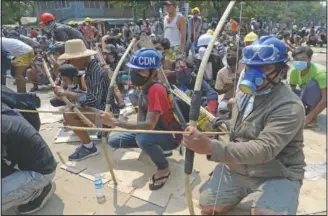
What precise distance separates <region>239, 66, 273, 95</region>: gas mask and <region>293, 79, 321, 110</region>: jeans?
2.76m

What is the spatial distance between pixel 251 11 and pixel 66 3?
20.6m

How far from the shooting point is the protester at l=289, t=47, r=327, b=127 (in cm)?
450

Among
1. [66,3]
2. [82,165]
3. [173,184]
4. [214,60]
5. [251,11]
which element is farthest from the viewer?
[66,3]

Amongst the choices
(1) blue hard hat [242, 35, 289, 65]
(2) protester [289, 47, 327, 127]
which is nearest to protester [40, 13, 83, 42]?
(2) protester [289, 47, 327, 127]

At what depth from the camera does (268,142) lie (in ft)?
6.94

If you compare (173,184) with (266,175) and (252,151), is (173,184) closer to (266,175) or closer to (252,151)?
(266,175)

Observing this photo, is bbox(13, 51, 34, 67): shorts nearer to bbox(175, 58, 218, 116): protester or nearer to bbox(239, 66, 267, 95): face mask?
bbox(175, 58, 218, 116): protester

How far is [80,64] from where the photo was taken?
376cm

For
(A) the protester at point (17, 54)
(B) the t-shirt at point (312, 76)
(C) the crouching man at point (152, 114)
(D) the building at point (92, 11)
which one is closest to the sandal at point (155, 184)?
(C) the crouching man at point (152, 114)

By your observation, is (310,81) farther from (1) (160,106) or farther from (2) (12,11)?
(2) (12,11)

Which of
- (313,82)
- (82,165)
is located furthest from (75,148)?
(313,82)

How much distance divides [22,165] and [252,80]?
2022 mm

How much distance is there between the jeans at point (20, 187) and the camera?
265 centimetres

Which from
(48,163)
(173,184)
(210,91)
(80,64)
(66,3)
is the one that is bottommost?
(173,184)
